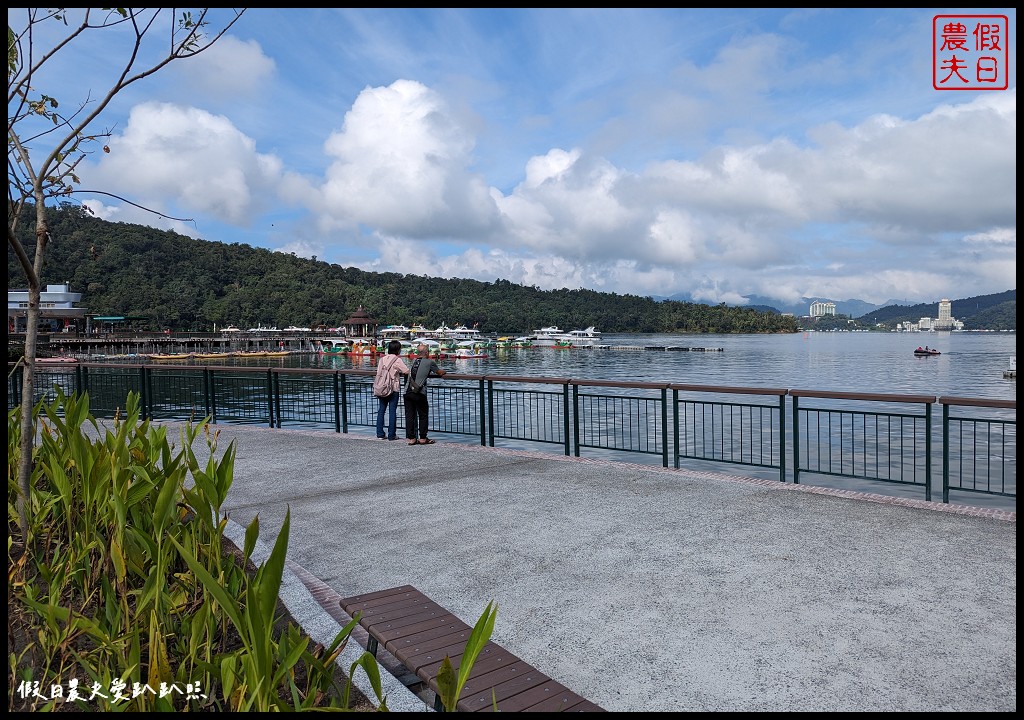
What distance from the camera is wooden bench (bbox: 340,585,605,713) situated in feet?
8.23

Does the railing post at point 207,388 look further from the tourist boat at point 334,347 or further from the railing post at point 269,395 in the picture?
the tourist boat at point 334,347

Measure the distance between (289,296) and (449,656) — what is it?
443ft

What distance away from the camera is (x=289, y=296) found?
13075 cm

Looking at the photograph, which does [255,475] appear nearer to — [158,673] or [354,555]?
[354,555]

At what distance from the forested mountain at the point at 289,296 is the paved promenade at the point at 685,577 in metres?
66.2

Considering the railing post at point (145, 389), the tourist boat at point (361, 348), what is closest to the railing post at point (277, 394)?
the railing post at point (145, 389)

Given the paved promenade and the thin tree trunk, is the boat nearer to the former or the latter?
the paved promenade

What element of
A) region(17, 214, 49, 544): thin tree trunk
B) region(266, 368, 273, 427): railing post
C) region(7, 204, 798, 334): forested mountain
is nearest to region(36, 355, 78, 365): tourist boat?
region(17, 214, 49, 544): thin tree trunk

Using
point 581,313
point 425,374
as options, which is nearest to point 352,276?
point 581,313

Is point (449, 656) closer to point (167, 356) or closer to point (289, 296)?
point (167, 356)

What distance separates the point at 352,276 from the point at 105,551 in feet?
502

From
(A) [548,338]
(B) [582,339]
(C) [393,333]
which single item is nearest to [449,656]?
(C) [393,333]

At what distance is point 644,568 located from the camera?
4703mm

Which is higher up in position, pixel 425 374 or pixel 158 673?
pixel 425 374
